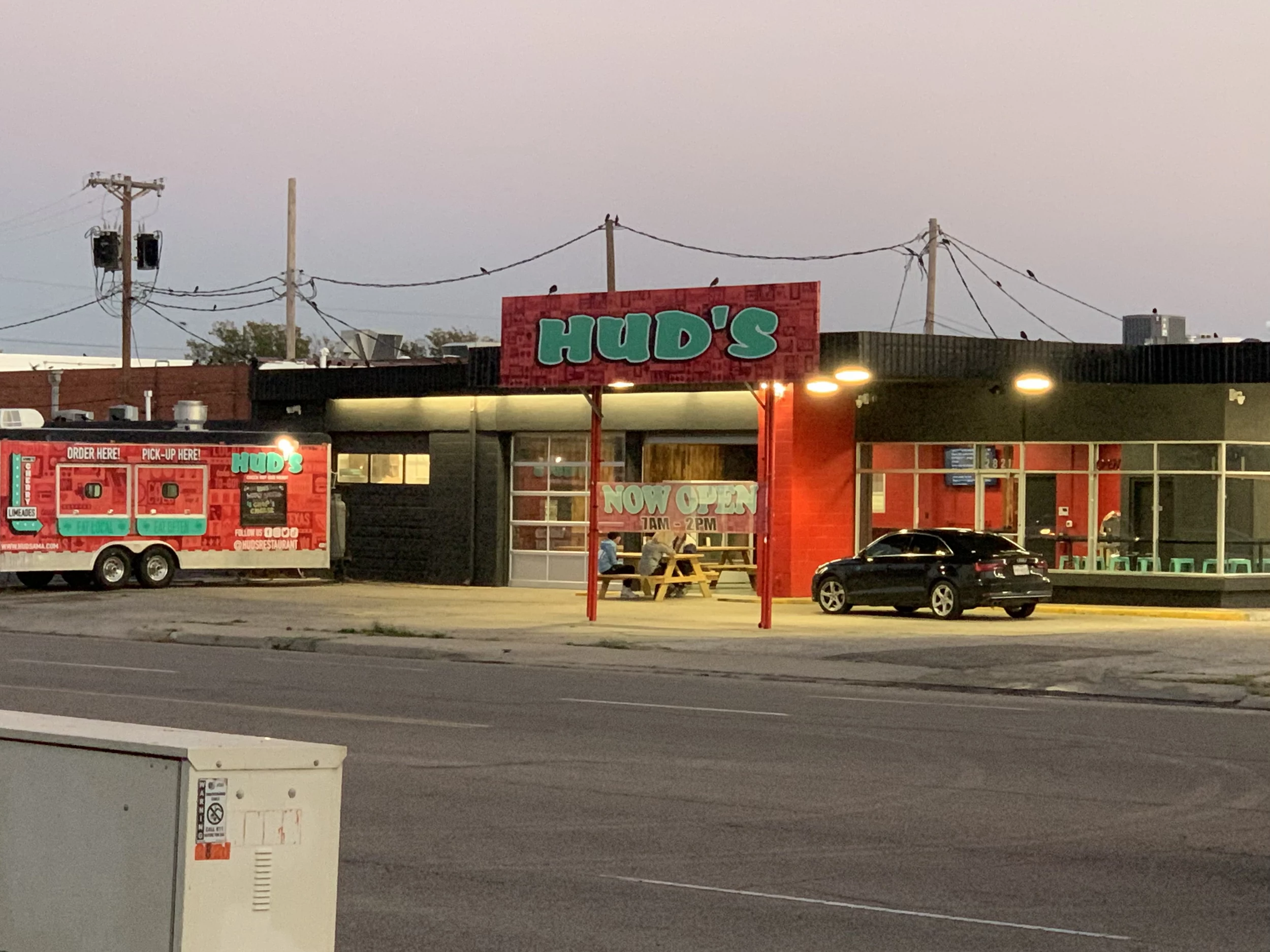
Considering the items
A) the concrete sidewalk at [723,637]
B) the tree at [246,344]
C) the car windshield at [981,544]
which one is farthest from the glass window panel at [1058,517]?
the tree at [246,344]

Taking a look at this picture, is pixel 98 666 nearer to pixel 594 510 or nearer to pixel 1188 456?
pixel 594 510

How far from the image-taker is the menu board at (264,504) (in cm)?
3491

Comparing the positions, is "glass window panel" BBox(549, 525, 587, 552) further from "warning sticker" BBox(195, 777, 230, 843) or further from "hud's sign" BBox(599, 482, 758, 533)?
"warning sticker" BBox(195, 777, 230, 843)

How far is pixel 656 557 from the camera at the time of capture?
3112 centimetres

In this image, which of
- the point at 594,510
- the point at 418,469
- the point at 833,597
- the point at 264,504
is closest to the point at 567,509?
the point at 418,469

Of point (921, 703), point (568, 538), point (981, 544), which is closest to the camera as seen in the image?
point (921, 703)

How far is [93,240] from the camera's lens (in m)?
49.7

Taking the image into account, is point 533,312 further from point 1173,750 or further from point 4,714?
point 4,714

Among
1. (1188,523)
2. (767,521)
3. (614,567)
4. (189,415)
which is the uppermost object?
(189,415)

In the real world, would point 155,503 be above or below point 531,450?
below

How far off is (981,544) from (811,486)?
549 centimetres

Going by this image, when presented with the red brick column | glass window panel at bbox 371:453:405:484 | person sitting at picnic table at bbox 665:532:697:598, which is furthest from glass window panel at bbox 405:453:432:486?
the red brick column

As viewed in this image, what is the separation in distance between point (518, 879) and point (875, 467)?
25.0 m

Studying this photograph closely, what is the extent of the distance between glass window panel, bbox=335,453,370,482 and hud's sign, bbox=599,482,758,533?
39.4 ft
